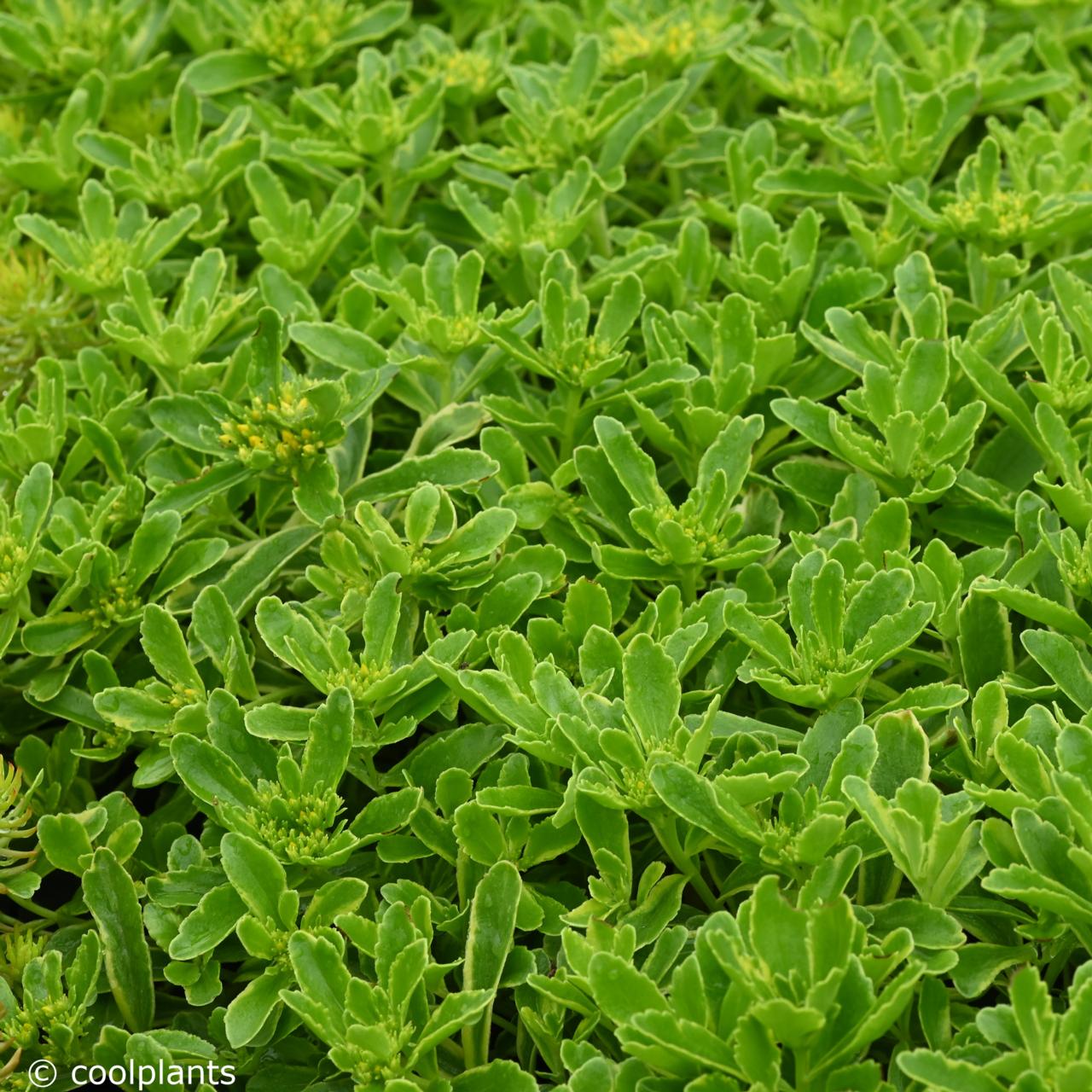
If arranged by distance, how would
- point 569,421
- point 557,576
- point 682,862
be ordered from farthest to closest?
point 569,421, point 557,576, point 682,862

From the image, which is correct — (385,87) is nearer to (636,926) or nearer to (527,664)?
(527,664)

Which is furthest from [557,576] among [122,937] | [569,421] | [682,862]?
[122,937]

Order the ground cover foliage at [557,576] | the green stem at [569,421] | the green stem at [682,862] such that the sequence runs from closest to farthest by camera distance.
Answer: the ground cover foliage at [557,576] < the green stem at [682,862] < the green stem at [569,421]

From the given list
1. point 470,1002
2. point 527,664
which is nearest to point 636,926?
point 470,1002

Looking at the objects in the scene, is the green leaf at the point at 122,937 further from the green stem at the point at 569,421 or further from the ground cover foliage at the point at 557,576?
the green stem at the point at 569,421

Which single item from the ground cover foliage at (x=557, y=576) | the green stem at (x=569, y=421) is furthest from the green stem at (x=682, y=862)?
the green stem at (x=569, y=421)

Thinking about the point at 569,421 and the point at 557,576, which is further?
the point at 569,421

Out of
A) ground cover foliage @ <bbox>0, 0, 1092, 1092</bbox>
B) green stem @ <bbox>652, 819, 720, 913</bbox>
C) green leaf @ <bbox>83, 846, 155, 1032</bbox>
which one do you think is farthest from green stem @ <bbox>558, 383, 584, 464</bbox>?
green leaf @ <bbox>83, 846, 155, 1032</bbox>

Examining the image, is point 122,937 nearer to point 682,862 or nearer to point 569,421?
point 682,862
